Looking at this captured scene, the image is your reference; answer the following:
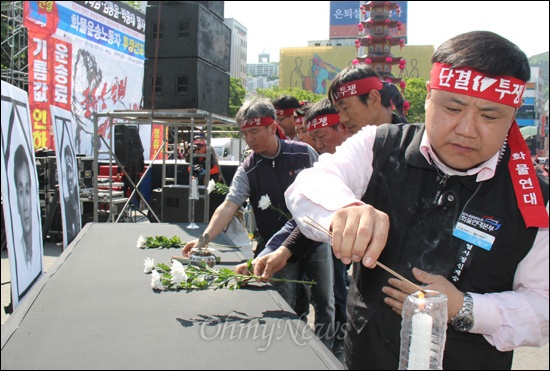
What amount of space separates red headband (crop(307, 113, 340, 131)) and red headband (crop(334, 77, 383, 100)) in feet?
2.63

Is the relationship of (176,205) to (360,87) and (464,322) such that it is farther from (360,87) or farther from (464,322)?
(464,322)

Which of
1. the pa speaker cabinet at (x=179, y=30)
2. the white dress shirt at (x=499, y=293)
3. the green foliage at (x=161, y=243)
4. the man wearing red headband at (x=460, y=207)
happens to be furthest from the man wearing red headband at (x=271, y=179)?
the pa speaker cabinet at (x=179, y=30)

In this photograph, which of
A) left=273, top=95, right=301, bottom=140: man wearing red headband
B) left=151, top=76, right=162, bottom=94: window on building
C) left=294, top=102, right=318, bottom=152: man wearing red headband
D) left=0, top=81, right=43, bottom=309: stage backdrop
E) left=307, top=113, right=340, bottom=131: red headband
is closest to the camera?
left=0, top=81, right=43, bottom=309: stage backdrop

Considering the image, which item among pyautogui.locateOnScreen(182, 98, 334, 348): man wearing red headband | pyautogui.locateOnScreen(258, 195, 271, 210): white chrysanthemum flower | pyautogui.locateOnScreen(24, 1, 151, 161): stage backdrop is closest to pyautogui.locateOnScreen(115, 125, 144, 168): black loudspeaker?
pyautogui.locateOnScreen(24, 1, 151, 161): stage backdrop

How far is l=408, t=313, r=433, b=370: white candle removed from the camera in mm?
660

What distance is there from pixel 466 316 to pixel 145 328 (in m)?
0.77

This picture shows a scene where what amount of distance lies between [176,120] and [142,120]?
1.58 feet

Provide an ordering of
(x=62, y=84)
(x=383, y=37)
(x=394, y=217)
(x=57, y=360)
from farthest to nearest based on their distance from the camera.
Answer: (x=383, y=37) → (x=62, y=84) → (x=394, y=217) → (x=57, y=360)

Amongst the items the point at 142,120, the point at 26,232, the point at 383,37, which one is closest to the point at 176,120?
the point at 142,120

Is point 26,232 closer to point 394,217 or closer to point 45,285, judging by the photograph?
point 45,285

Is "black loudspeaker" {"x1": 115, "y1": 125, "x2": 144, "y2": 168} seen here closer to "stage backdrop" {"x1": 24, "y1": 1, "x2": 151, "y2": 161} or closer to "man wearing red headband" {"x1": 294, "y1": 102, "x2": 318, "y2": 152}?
"stage backdrop" {"x1": 24, "y1": 1, "x2": 151, "y2": 161}

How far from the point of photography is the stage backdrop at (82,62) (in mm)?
11945

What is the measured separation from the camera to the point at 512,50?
46.8 inches

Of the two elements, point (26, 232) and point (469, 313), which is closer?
point (469, 313)
